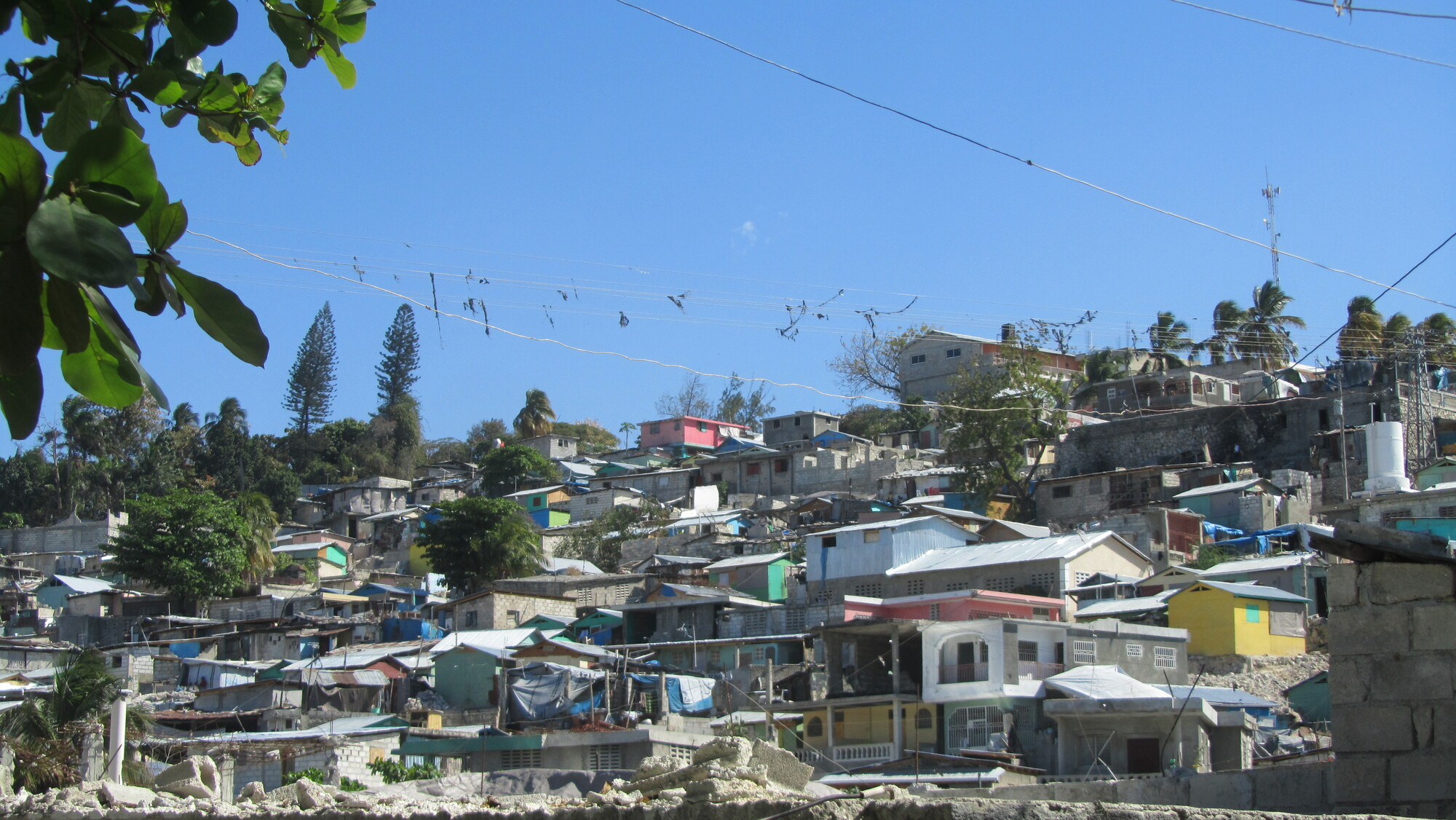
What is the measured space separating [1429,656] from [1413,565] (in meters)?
0.35

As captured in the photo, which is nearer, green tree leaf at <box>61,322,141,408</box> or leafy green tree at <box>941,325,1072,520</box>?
green tree leaf at <box>61,322,141,408</box>

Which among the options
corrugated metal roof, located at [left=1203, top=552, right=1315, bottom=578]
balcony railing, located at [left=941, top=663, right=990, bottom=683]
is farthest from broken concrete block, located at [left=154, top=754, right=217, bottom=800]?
corrugated metal roof, located at [left=1203, top=552, right=1315, bottom=578]

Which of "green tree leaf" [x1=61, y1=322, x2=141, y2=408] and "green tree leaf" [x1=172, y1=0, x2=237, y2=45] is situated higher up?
"green tree leaf" [x1=172, y1=0, x2=237, y2=45]

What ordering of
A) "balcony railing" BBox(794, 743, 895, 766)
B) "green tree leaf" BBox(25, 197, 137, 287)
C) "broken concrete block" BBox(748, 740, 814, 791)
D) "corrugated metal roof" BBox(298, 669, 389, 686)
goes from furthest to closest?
"corrugated metal roof" BBox(298, 669, 389, 686), "balcony railing" BBox(794, 743, 895, 766), "broken concrete block" BBox(748, 740, 814, 791), "green tree leaf" BBox(25, 197, 137, 287)

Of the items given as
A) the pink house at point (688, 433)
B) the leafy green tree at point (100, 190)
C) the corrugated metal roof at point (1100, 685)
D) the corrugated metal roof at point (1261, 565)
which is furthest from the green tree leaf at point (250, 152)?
the pink house at point (688, 433)

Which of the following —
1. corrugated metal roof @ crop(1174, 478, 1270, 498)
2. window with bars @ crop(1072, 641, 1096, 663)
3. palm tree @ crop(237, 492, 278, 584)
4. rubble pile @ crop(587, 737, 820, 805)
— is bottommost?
rubble pile @ crop(587, 737, 820, 805)

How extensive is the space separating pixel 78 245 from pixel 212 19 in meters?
0.64

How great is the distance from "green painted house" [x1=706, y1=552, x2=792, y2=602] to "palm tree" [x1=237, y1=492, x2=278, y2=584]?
13.5m

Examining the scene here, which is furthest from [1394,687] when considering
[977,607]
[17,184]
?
[977,607]

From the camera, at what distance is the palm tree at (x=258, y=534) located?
36.7 meters

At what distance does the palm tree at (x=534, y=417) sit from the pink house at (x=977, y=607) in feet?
128

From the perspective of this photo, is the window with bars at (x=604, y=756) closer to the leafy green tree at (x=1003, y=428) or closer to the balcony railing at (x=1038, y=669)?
the balcony railing at (x=1038, y=669)

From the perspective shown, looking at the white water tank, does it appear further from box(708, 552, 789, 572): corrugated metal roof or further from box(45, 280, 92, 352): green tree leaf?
box(45, 280, 92, 352): green tree leaf

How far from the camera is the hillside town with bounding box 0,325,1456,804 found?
16.4 m
